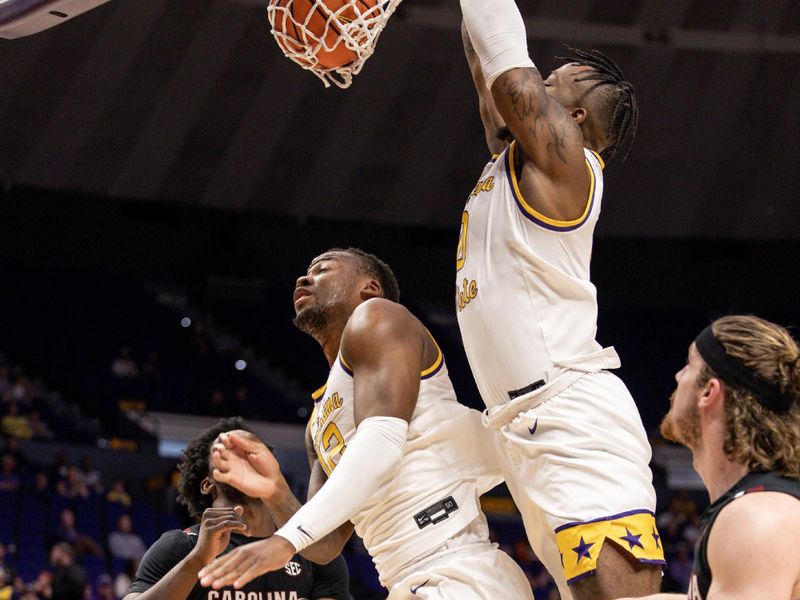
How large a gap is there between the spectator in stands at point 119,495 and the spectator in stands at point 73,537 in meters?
1.12

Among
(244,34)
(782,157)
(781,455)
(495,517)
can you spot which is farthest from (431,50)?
(781,455)

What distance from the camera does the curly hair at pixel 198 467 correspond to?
447 centimetres

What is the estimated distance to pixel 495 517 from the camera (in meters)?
17.2

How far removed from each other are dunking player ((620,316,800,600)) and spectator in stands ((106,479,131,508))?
12.4 m

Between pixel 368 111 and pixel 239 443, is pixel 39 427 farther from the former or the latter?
pixel 239 443

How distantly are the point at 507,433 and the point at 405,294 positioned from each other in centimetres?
1590

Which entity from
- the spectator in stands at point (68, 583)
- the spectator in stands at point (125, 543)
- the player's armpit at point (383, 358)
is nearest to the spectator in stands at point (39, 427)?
the spectator in stands at point (125, 543)

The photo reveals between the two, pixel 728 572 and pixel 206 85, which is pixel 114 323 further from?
pixel 728 572

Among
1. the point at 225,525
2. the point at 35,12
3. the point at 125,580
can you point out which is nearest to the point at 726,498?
the point at 225,525

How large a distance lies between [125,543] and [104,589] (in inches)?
88.6

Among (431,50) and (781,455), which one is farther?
(431,50)

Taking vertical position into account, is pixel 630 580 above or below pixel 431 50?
above

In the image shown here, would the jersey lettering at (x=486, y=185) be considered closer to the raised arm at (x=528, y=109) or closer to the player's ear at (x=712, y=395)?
the raised arm at (x=528, y=109)

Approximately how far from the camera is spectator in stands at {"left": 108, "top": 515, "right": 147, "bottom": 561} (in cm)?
1254
